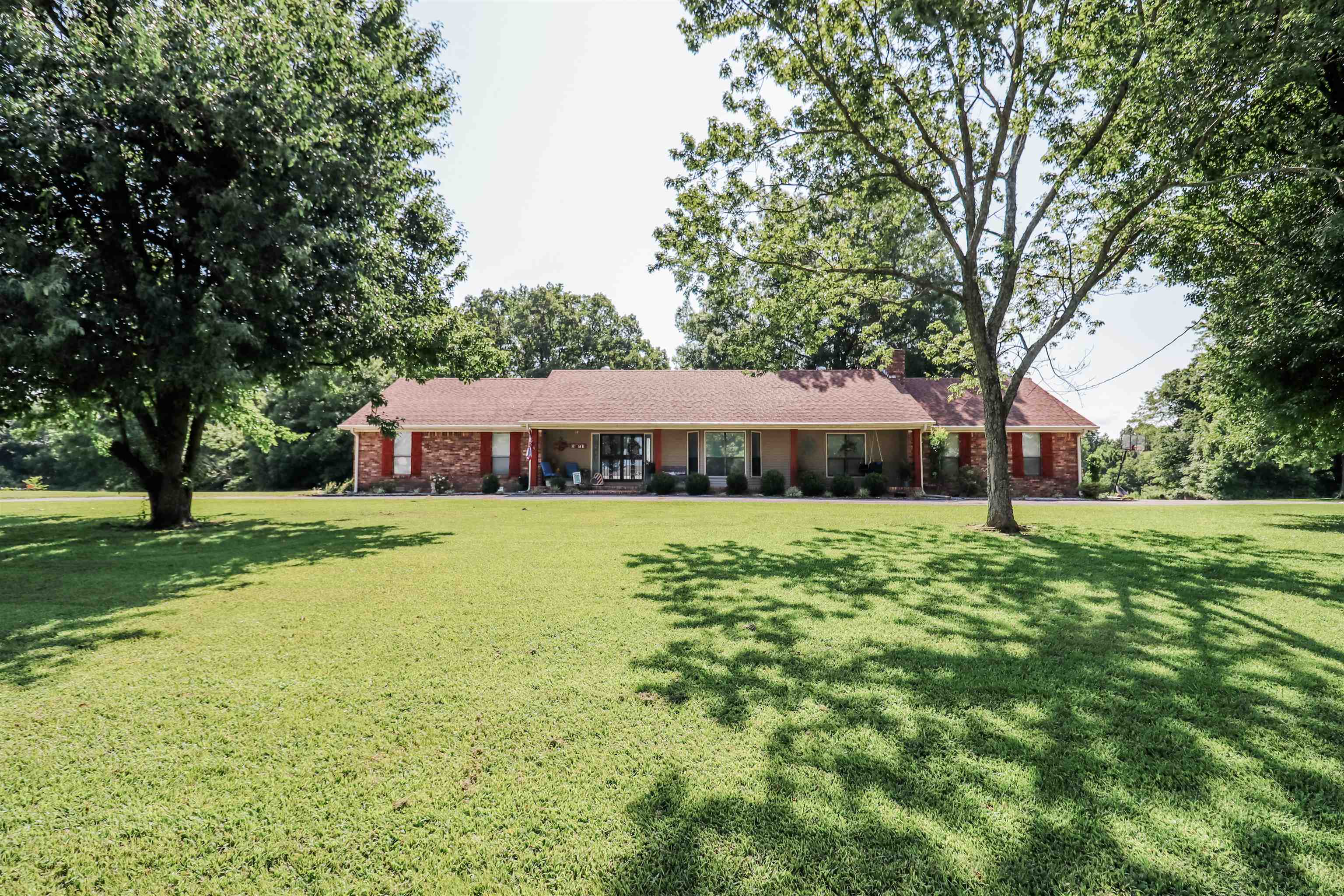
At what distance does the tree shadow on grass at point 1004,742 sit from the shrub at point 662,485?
568 inches

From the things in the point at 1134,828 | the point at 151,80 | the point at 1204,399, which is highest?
the point at 151,80

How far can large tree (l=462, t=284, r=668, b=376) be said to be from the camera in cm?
3906

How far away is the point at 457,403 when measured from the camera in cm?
2384

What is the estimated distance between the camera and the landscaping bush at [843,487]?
64.2 feet

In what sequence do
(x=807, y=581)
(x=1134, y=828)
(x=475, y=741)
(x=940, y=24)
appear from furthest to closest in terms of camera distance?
(x=940, y=24), (x=807, y=581), (x=475, y=741), (x=1134, y=828)

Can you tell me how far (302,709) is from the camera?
10.1 ft

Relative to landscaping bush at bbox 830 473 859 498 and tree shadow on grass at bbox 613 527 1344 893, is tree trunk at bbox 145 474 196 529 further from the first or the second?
landscaping bush at bbox 830 473 859 498

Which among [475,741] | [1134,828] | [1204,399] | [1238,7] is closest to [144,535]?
[475,741]

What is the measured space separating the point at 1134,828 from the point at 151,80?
11855 millimetres

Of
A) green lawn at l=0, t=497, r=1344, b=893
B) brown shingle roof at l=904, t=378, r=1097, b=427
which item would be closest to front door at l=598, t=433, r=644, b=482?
brown shingle roof at l=904, t=378, r=1097, b=427

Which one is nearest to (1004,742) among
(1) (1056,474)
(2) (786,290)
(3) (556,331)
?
(2) (786,290)

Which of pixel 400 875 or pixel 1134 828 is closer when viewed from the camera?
pixel 400 875

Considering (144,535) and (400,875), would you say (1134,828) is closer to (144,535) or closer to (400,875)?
(400,875)

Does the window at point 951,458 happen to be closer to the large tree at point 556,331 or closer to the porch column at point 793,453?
the porch column at point 793,453
